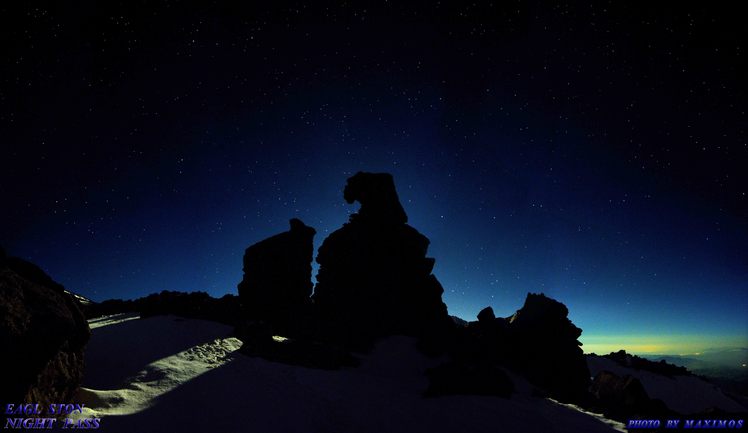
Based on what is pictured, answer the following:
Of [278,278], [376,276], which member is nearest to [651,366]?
[376,276]

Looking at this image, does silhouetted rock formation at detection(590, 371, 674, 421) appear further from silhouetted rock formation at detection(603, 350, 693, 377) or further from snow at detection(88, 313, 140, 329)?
silhouetted rock formation at detection(603, 350, 693, 377)

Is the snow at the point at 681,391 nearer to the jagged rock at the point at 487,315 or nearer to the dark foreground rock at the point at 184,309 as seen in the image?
the jagged rock at the point at 487,315

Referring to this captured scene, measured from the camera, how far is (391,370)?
2094cm

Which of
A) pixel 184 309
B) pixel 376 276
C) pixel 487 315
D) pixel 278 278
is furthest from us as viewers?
pixel 278 278

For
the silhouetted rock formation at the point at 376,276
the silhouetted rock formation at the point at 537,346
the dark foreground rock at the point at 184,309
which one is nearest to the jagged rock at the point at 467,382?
the silhouetted rock formation at the point at 537,346

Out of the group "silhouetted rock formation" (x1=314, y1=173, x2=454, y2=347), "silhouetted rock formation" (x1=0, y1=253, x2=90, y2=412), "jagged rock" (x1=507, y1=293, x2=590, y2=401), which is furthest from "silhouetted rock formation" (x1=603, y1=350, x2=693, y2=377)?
"silhouetted rock formation" (x1=0, y1=253, x2=90, y2=412)

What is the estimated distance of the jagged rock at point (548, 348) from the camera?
24569 mm

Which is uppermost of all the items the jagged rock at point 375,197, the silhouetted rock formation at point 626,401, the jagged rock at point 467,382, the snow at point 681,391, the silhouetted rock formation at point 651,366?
the jagged rock at point 375,197

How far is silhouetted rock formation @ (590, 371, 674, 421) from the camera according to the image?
58.6ft

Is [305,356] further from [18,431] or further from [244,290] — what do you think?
[244,290]

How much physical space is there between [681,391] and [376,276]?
47540 millimetres

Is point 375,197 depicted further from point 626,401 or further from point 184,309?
point 626,401

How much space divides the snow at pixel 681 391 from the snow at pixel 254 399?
35.4 m

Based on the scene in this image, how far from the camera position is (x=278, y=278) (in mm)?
30281
